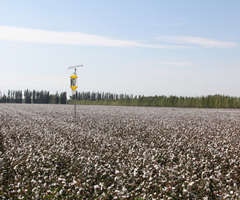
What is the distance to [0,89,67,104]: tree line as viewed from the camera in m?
129

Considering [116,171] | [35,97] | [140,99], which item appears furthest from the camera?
[35,97]

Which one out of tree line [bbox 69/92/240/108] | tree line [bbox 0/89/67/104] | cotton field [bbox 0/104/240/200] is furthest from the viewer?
tree line [bbox 0/89/67/104]

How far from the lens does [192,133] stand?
52.2 ft

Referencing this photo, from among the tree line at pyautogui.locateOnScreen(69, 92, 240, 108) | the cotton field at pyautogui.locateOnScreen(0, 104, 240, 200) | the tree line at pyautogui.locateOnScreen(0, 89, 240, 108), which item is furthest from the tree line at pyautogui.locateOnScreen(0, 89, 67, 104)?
the cotton field at pyautogui.locateOnScreen(0, 104, 240, 200)

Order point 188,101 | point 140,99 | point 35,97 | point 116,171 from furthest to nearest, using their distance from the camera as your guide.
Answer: point 35,97, point 140,99, point 188,101, point 116,171

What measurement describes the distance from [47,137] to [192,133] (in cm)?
812

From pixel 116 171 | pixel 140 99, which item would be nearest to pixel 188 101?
pixel 140 99

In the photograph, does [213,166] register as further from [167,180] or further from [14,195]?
[14,195]

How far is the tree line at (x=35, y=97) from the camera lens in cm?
12881

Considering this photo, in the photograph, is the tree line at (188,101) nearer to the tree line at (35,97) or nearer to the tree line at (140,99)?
the tree line at (140,99)

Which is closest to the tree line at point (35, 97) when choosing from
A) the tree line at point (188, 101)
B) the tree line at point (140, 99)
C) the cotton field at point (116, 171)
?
the tree line at point (140, 99)

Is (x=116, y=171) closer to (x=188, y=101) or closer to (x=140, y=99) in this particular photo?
(x=188, y=101)

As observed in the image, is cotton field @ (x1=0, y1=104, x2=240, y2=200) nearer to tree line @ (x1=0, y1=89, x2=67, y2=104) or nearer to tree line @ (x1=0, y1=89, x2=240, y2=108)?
tree line @ (x1=0, y1=89, x2=240, y2=108)

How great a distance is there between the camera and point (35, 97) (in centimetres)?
13288
